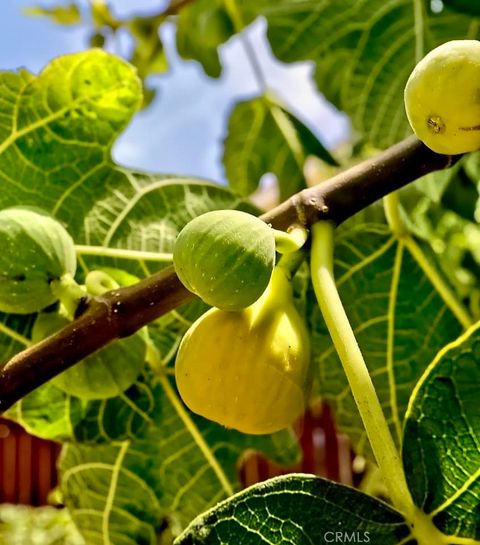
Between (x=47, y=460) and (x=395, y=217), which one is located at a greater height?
(x=395, y=217)

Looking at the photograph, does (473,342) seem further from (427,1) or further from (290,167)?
(290,167)

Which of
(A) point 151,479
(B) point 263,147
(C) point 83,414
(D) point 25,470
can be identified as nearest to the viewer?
(C) point 83,414

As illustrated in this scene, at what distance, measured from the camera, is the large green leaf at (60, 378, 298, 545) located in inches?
38.4

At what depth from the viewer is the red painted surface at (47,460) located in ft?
8.43

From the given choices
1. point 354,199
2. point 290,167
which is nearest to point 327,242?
point 354,199

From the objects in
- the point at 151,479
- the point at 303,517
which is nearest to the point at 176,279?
the point at 303,517

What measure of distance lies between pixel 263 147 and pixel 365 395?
96 centimetres

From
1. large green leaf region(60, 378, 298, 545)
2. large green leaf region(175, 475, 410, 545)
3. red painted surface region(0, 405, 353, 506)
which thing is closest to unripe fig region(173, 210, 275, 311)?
large green leaf region(175, 475, 410, 545)

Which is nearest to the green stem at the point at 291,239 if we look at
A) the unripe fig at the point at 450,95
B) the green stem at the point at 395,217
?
the unripe fig at the point at 450,95

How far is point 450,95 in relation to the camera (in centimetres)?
52

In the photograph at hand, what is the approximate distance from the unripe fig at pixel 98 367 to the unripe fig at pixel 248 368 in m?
0.10

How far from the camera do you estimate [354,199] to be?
627mm

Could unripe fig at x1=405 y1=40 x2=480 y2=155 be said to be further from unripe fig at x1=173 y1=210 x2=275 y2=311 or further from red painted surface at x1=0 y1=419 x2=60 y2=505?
red painted surface at x1=0 y1=419 x2=60 y2=505

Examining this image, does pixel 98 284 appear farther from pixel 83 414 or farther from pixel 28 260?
pixel 83 414
